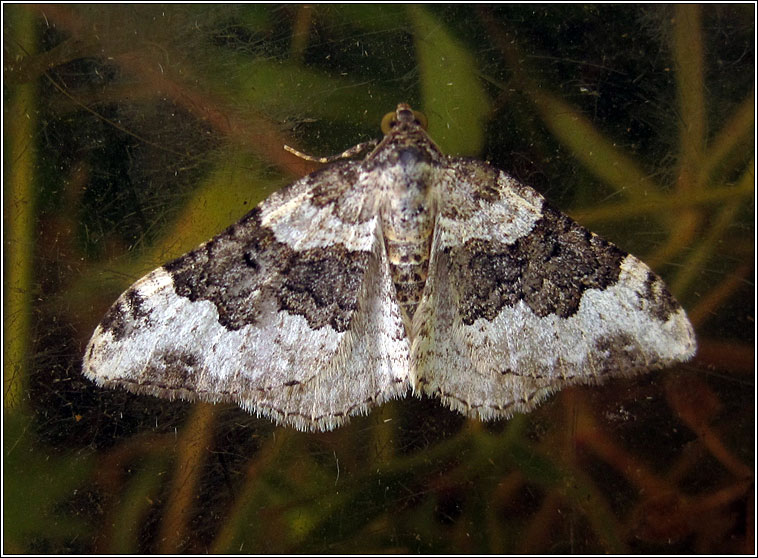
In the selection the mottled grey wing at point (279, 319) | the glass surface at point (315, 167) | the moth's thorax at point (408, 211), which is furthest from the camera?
the glass surface at point (315, 167)

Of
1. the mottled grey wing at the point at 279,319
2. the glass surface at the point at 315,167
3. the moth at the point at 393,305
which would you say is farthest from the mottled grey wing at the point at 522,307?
the glass surface at the point at 315,167

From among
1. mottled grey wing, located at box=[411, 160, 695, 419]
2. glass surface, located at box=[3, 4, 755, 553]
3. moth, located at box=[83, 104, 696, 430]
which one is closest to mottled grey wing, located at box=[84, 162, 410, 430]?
moth, located at box=[83, 104, 696, 430]

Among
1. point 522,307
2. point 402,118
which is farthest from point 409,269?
point 402,118

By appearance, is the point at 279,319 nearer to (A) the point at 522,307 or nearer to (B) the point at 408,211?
(B) the point at 408,211

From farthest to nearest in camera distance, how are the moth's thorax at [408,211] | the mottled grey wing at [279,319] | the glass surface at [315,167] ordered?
the glass surface at [315,167]
the moth's thorax at [408,211]
the mottled grey wing at [279,319]

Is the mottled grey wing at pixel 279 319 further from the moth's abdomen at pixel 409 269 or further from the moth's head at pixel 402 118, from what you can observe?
the moth's head at pixel 402 118

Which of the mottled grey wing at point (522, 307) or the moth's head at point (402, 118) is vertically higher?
the moth's head at point (402, 118)

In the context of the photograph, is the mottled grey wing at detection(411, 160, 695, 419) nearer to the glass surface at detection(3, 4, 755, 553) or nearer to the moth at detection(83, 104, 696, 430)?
the moth at detection(83, 104, 696, 430)

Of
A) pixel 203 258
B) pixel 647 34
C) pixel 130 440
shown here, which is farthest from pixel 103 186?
pixel 647 34
